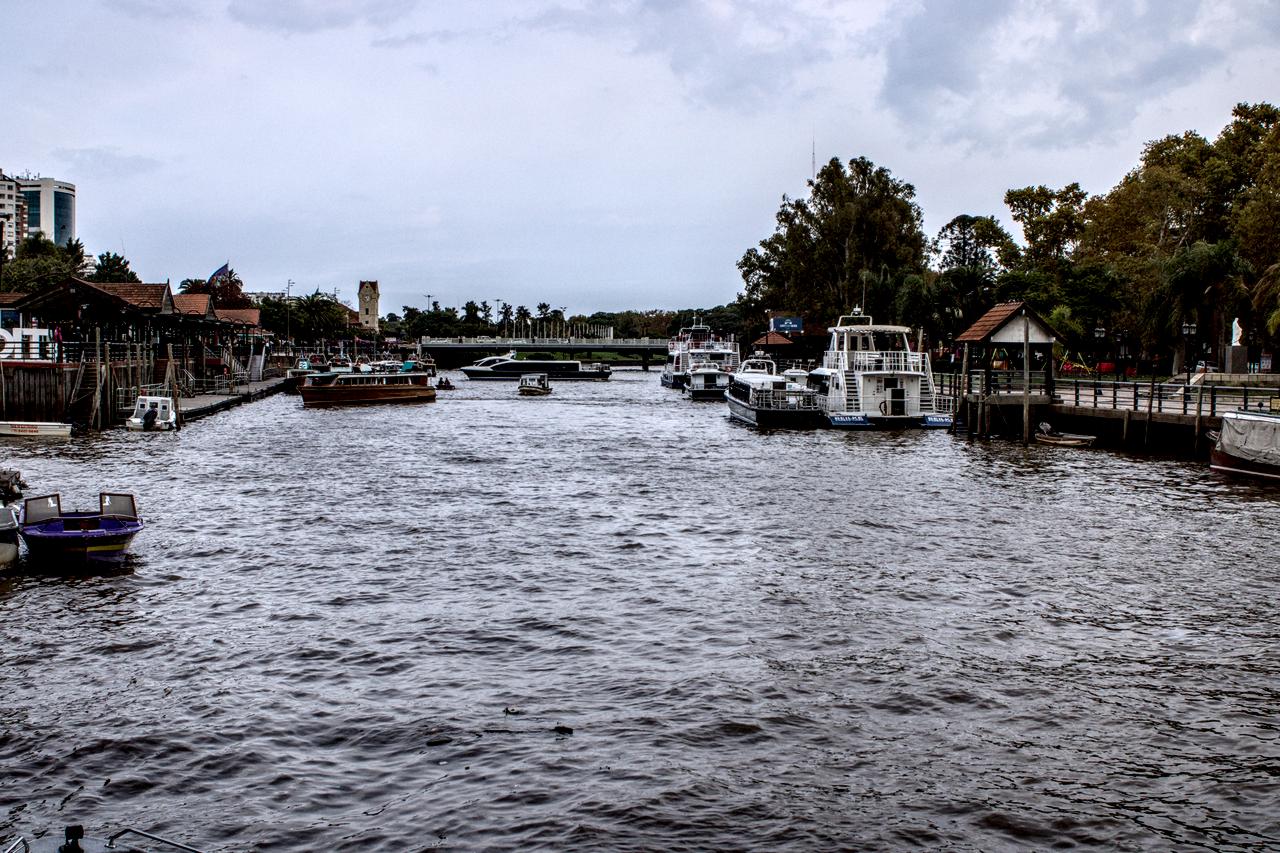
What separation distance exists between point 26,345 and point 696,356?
191ft

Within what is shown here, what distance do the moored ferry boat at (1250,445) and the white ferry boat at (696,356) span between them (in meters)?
58.4

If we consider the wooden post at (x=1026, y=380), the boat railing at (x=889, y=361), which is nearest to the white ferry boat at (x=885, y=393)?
the boat railing at (x=889, y=361)

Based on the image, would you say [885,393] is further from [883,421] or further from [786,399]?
[786,399]


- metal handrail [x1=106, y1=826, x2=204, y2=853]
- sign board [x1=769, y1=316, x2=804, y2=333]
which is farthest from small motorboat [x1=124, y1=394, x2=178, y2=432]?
sign board [x1=769, y1=316, x2=804, y2=333]

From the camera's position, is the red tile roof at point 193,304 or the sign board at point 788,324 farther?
the sign board at point 788,324

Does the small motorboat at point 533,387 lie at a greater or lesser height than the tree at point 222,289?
lesser

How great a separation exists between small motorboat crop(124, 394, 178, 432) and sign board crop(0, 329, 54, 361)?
4358 mm

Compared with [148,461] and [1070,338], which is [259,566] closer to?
[148,461]

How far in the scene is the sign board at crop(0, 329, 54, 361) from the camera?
1795 inches

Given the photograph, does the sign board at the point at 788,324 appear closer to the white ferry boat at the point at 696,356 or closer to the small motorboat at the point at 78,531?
the white ferry boat at the point at 696,356

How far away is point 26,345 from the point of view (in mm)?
45781

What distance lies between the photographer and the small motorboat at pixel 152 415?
46.6 meters

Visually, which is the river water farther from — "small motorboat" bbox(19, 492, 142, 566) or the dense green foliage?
the dense green foliage

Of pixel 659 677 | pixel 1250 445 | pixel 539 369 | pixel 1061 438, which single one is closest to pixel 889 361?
pixel 1061 438
